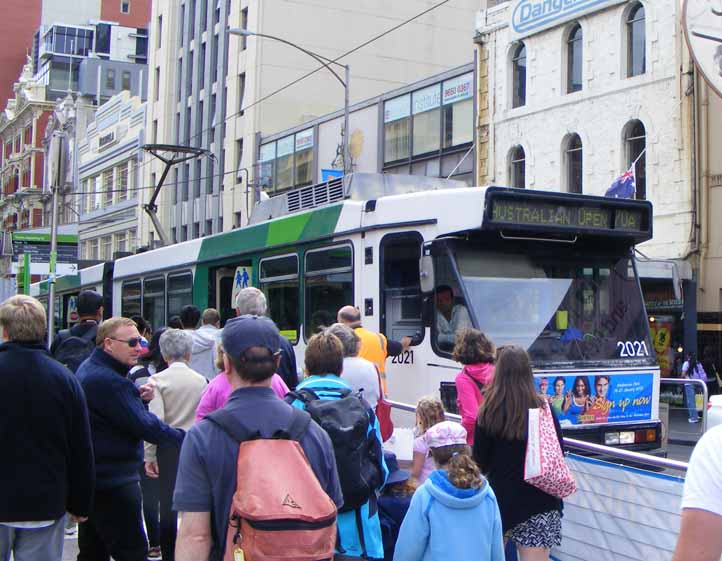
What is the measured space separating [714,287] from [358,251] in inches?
590

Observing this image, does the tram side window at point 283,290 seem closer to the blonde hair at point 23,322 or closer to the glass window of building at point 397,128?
the blonde hair at point 23,322

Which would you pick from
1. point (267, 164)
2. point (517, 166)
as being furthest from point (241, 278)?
point (267, 164)

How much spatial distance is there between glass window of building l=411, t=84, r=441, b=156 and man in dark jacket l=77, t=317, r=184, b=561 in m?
26.3

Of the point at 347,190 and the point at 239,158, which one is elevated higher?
the point at 239,158

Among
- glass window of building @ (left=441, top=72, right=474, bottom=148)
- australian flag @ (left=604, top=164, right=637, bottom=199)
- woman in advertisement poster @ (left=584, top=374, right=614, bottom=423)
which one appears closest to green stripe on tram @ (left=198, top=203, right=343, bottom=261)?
woman in advertisement poster @ (left=584, top=374, right=614, bottom=423)

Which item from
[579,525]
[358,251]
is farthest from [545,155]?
[579,525]

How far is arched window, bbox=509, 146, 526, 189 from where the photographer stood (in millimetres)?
27734

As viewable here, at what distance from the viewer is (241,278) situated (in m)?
13.0

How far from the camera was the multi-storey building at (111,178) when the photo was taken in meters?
56.3

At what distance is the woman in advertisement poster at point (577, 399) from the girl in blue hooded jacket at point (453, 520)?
13.5ft

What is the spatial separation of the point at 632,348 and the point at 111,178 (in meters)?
53.6

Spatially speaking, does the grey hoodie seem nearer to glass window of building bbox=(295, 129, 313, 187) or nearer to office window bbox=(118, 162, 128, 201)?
glass window of building bbox=(295, 129, 313, 187)

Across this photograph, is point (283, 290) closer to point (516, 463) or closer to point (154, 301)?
point (154, 301)

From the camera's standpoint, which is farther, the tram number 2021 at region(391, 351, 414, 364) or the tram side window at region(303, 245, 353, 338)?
the tram side window at region(303, 245, 353, 338)
